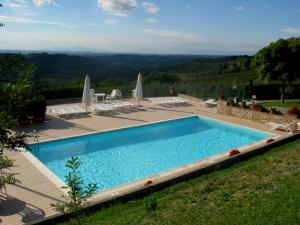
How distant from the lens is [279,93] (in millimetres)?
24531

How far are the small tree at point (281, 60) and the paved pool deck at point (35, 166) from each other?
4.26 metres

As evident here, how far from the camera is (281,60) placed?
19.9m

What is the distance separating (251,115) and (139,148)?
6.74 metres

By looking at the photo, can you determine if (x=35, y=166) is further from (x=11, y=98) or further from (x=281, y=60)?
(x=281, y=60)

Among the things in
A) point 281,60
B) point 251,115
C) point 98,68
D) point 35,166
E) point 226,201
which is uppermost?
point 281,60

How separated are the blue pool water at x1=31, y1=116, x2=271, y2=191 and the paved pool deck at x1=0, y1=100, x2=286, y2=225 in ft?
1.78

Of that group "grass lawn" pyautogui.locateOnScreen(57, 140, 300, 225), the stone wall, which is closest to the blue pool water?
the stone wall

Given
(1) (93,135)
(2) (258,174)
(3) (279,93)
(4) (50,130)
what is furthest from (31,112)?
(3) (279,93)

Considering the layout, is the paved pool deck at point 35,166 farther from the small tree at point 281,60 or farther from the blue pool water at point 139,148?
the small tree at point 281,60

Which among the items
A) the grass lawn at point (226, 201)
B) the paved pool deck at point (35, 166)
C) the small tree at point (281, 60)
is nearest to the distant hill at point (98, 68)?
the small tree at point (281, 60)

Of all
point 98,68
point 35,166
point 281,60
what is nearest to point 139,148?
point 35,166

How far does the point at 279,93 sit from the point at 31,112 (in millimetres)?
17818

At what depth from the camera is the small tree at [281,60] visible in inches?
778

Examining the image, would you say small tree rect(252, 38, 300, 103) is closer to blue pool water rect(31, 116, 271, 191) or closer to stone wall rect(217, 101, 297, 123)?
stone wall rect(217, 101, 297, 123)
